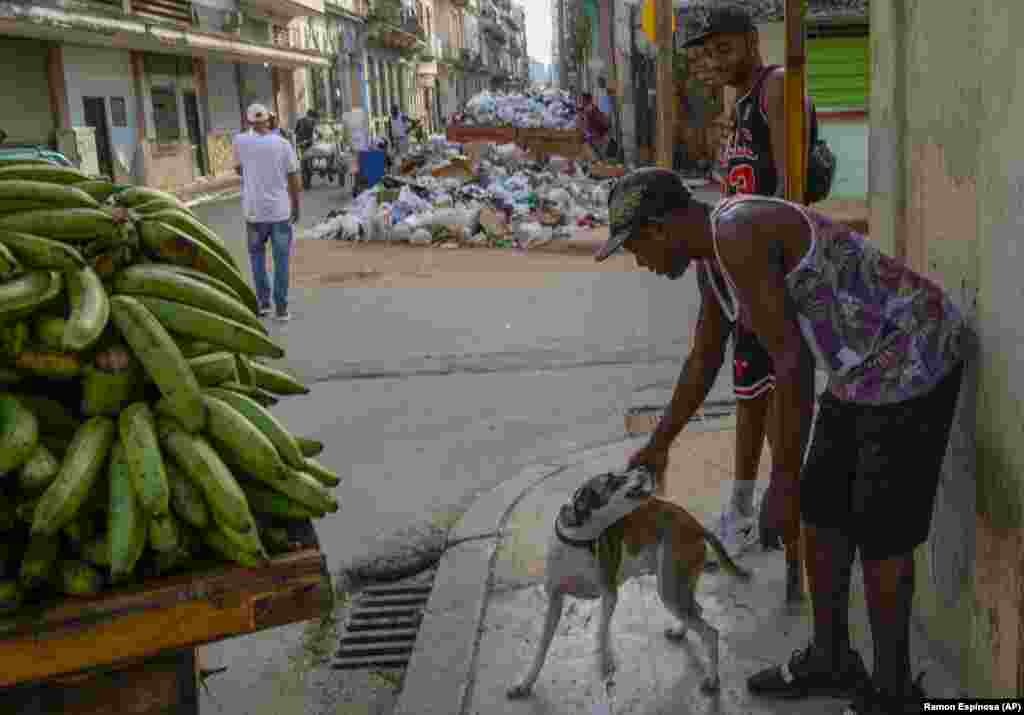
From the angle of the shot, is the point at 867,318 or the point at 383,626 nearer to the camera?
the point at 867,318

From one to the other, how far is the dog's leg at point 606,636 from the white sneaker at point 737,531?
0.88 metres

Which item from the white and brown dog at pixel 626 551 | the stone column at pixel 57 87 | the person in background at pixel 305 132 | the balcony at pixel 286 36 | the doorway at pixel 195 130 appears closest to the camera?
the white and brown dog at pixel 626 551

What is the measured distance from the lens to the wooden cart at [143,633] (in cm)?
188

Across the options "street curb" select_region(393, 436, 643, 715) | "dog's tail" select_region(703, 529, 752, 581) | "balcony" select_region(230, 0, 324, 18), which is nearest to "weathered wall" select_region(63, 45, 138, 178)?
"balcony" select_region(230, 0, 324, 18)

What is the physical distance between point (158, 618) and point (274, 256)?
26.4 feet

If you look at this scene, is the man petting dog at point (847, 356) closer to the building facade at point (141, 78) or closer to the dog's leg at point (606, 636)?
the dog's leg at point (606, 636)

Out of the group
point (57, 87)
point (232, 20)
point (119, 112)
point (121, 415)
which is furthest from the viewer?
point (232, 20)

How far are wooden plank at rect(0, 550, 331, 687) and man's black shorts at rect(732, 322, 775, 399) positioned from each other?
2.21m

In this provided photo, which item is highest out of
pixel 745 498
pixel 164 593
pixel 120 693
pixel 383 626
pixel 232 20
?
pixel 232 20

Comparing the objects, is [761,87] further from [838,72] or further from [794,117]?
[838,72]

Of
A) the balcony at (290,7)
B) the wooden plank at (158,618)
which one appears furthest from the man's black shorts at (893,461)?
the balcony at (290,7)

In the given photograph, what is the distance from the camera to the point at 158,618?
76.0 inches

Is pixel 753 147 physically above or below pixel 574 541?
above

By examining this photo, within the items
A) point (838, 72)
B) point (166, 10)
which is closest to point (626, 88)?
point (166, 10)
